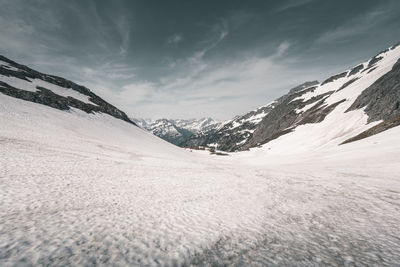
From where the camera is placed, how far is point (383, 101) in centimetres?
6012

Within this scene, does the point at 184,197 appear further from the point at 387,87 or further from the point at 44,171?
the point at 387,87

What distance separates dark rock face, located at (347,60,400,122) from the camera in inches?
2141

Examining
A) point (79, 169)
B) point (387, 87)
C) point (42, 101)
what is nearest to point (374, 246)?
point (79, 169)

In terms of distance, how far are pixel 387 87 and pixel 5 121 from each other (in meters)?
110

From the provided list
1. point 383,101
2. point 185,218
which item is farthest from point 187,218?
point 383,101

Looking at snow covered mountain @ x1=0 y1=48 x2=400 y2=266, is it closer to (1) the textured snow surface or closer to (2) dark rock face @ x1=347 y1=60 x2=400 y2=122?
(1) the textured snow surface

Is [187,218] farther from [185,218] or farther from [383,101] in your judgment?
[383,101]

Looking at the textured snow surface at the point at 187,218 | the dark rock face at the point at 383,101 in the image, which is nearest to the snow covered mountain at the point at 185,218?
the textured snow surface at the point at 187,218

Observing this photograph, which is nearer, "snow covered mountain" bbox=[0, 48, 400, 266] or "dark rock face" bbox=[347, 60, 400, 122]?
"snow covered mountain" bbox=[0, 48, 400, 266]

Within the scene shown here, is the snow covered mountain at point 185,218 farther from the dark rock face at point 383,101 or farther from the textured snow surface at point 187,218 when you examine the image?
the dark rock face at point 383,101

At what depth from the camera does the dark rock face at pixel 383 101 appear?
54384mm

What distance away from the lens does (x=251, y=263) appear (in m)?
5.43

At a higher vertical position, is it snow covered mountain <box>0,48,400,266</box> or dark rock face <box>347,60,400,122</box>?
dark rock face <box>347,60,400,122</box>

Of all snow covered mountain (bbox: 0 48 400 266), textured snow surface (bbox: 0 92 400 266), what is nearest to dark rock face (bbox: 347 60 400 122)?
snow covered mountain (bbox: 0 48 400 266)
